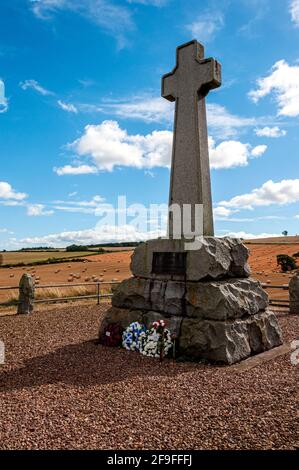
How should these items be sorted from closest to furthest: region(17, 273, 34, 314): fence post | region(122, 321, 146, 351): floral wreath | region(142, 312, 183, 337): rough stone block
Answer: region(142, 312, 183, 337): rough stone block → region(122, 321, 146, 351): floral wreath → region(17, 273, 34, 314): fence post

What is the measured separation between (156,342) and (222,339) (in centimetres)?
134

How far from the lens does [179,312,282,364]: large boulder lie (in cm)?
704

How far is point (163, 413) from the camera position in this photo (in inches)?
190

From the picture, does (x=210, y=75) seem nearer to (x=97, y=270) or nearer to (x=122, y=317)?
(x=122, y=317)

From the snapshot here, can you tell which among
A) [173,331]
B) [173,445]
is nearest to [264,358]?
[173,331]

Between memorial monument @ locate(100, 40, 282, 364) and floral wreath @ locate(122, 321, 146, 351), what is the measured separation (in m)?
0.17

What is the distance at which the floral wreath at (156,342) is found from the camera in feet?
24.6

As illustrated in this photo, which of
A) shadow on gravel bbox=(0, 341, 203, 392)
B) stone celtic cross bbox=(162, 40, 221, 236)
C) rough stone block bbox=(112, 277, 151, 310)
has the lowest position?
shadow on gravel bbox=(0, 341, 203, 392)

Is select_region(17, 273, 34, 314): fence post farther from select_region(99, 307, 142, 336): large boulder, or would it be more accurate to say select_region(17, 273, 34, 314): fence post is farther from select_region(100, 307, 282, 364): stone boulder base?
select_region(100, 307, 282, 364): stone boulder base

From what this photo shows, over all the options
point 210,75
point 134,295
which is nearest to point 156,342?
point 134,295

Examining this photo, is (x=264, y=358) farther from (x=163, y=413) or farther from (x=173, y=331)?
(x=163, y=413)

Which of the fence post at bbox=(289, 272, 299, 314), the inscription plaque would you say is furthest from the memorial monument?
the fence post at bbox=(289, 272, 299, 314)
